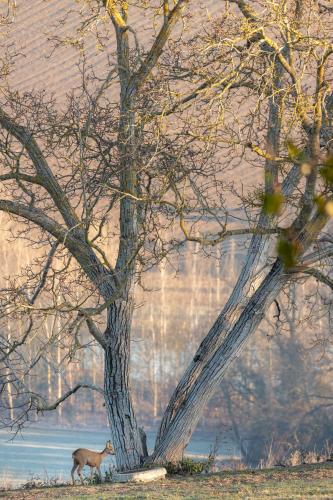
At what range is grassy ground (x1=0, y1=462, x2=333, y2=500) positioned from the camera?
1055 centimetres

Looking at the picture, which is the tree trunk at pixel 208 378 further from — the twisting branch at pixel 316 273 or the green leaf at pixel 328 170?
the green leaf at pixel 328 170

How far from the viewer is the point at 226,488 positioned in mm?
11484

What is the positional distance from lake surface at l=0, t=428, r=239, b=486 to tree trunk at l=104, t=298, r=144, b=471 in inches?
488

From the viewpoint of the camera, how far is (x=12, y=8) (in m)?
14.5

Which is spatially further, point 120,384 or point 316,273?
point 120,384

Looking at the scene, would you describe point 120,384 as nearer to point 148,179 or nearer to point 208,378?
point 208,378

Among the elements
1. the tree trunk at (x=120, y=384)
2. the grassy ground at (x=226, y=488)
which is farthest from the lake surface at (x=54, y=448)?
the grassy ground at (x=226, y=488)

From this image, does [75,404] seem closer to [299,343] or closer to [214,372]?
[299,343]

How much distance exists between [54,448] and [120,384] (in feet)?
76.9

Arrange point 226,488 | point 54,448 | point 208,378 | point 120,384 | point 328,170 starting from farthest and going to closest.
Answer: point 54,448
point 120,384
point 208,378
point 226,488
point 328,170

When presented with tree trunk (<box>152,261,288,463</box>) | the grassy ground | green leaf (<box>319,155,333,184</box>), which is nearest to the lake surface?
tree trunk (<box>152,261,288,463</box>)

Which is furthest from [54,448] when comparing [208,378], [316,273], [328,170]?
[328,170]

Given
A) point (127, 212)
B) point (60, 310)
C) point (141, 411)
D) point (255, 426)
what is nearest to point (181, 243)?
point (60, 310)

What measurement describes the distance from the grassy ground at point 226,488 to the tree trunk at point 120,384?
4.95ft
